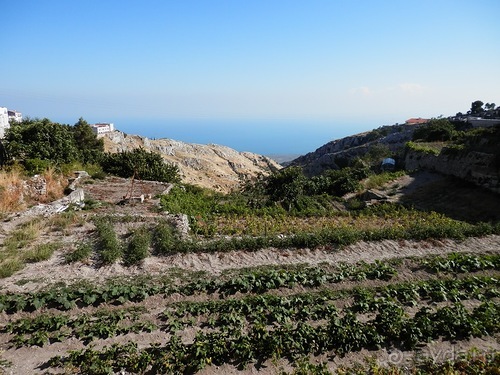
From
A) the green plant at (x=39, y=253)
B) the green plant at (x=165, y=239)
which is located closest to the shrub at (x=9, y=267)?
the green plant at (x=39, y=253)

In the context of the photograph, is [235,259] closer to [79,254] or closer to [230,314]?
[230,314]

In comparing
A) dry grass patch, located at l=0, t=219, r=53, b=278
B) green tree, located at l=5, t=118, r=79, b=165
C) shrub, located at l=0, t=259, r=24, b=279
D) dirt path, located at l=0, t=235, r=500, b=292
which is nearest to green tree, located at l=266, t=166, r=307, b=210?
dirt path, located at l=0, t=235, r=500, b=292

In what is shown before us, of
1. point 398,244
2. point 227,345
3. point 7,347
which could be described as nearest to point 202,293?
point 227,345

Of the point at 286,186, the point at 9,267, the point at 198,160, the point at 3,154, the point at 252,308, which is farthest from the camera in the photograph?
the point at 198,160

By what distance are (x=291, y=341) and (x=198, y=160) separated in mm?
85359

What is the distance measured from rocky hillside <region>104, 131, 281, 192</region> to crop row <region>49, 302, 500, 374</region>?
5597 cm

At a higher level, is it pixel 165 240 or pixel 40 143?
pixel 40 143

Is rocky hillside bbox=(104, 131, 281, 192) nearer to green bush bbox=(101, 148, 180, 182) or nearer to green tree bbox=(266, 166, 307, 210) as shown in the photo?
green bush bbox=(101, 148, 180, 182)

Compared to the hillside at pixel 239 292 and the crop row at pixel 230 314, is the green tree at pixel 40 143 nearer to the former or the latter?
the hillside at pixel 239 292

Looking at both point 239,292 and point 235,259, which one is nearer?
point 239,292

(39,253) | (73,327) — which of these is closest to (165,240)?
(39,253)

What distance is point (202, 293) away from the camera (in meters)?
9.35

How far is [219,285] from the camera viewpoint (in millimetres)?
9516

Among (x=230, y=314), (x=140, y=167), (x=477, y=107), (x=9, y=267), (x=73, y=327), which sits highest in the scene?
(x=477, y=107)
